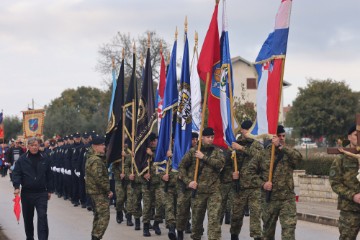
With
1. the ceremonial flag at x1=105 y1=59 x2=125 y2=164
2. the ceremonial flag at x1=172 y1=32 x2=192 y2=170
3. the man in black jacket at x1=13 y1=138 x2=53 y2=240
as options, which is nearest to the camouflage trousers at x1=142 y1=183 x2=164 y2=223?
the ceremonial flag at x1=172 y1=32 x2=192 y2=170

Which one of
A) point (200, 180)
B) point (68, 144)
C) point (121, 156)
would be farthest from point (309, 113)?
point (200, 180)

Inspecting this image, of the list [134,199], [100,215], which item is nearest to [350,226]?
[100,215]

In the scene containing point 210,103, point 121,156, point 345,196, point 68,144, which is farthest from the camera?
point 68,144

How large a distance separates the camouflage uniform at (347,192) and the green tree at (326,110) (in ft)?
180

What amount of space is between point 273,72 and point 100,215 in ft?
11.4

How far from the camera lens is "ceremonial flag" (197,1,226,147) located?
41.8 feet

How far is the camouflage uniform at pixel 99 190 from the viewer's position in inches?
460

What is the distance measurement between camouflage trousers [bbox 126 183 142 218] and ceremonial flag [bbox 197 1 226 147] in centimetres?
316

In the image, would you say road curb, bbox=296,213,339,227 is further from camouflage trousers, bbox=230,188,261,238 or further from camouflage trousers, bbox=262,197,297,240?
camouflage trousers, bbox=262,197,297,240

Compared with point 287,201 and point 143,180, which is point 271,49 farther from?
point 143,180

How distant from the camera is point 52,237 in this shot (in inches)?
558

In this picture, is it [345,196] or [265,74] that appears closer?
[345,196]

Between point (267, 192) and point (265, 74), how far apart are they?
1742 millimetres

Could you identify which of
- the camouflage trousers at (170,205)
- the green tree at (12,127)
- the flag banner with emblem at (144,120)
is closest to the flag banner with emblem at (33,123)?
the flag banner with emblem at (144,120)
